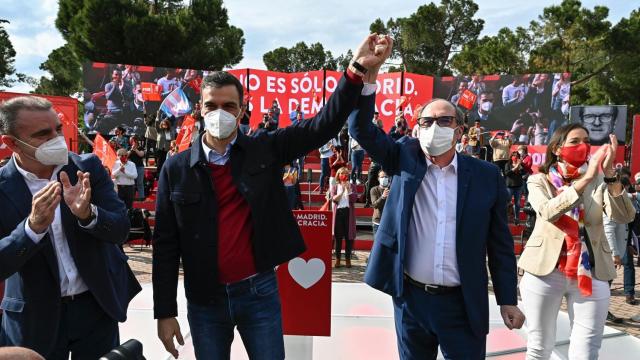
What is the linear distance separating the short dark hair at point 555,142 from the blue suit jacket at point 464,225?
0.93m

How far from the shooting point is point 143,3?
26.7 meters

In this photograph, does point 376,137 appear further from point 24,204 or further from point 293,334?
Result: point 293,334

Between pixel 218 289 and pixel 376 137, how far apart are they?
102cm

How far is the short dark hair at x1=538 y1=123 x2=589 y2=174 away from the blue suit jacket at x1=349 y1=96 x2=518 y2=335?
3.05ft

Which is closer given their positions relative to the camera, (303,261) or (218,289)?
(218,289)

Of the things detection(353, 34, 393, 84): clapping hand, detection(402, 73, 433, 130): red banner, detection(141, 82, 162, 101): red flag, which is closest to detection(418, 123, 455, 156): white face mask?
detection(353, 34, 393, 84): clapping hand

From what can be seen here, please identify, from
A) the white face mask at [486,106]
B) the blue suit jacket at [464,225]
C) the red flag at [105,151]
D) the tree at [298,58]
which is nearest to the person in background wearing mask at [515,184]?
the white face mask at [486,106]

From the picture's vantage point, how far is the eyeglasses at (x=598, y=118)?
16.8 meters

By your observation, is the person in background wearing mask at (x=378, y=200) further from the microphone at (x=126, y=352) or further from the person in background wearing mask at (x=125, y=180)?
the microphone at (x=126, y=352)

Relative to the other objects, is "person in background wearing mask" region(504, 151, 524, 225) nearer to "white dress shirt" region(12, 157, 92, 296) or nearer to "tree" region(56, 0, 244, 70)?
"white dress shirt" region(12, 157, 92, 296)

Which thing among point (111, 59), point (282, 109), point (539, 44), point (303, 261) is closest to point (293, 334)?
point (303, 261)

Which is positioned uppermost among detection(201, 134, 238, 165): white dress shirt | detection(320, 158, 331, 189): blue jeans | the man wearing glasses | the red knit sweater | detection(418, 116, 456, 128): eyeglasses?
the man wearing glasses

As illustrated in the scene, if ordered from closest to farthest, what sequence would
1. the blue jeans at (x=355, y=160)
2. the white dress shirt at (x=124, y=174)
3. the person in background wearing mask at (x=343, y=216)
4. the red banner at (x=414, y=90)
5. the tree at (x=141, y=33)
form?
the person in background wearing mask at (x=343, y=216)
the white dress shirt at (x=124, y=174)
the blue jeans at (x=355, y=160)
the red banner at (x=414, y=90)
the tree at (x=141, y=33)

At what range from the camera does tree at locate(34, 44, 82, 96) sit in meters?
29.8
